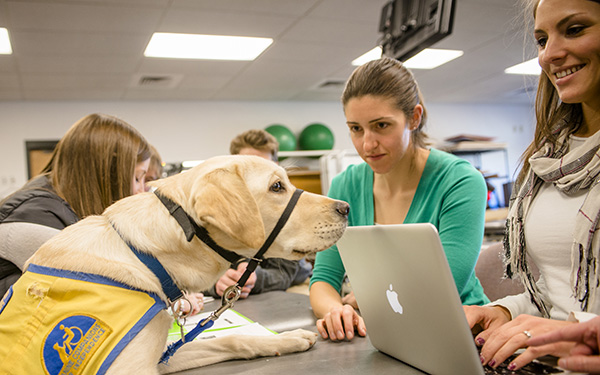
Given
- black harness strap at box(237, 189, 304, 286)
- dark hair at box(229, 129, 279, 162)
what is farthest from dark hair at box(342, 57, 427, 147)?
dark hair at box(229, 129, 279, 162)

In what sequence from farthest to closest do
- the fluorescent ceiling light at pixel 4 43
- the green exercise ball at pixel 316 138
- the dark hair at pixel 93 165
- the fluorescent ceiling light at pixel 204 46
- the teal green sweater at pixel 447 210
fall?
the green exercise ball at pixel 316 138 < the fluorescent ceiling light at pixel 204 46 < the fluorescent ceiling light at pixel 4 43 < the dark hair at pixel 93 165 < the teal green sweater at pixel 447 210

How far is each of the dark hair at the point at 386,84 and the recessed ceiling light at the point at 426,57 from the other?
4.05 meters

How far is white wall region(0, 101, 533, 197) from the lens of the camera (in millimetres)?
6352

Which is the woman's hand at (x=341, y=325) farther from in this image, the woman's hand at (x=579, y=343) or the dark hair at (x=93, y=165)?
the dark hair at (x=93, y=165)

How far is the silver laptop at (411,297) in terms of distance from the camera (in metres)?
→ 0.76

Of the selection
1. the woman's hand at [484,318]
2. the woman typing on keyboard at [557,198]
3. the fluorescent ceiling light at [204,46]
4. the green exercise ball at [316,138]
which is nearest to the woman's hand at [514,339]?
the woman typing on keyboard at [557,198]

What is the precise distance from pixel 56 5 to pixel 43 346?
3502mm

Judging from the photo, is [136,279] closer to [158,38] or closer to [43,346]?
[43,346]

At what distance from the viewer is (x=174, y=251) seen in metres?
1.05

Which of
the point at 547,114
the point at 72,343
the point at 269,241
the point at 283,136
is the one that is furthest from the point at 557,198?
the point at 283,136

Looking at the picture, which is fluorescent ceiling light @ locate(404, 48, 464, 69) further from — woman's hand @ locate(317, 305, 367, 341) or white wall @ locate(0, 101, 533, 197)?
woman's hand @ locate(317, 305, 367, 341)

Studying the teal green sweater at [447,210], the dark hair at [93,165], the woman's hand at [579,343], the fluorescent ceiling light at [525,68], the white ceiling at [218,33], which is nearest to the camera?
the woman's hand at [579,343]

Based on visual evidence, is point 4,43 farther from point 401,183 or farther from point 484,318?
point 484,318

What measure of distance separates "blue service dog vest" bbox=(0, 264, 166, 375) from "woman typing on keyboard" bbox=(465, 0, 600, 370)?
705 mm
